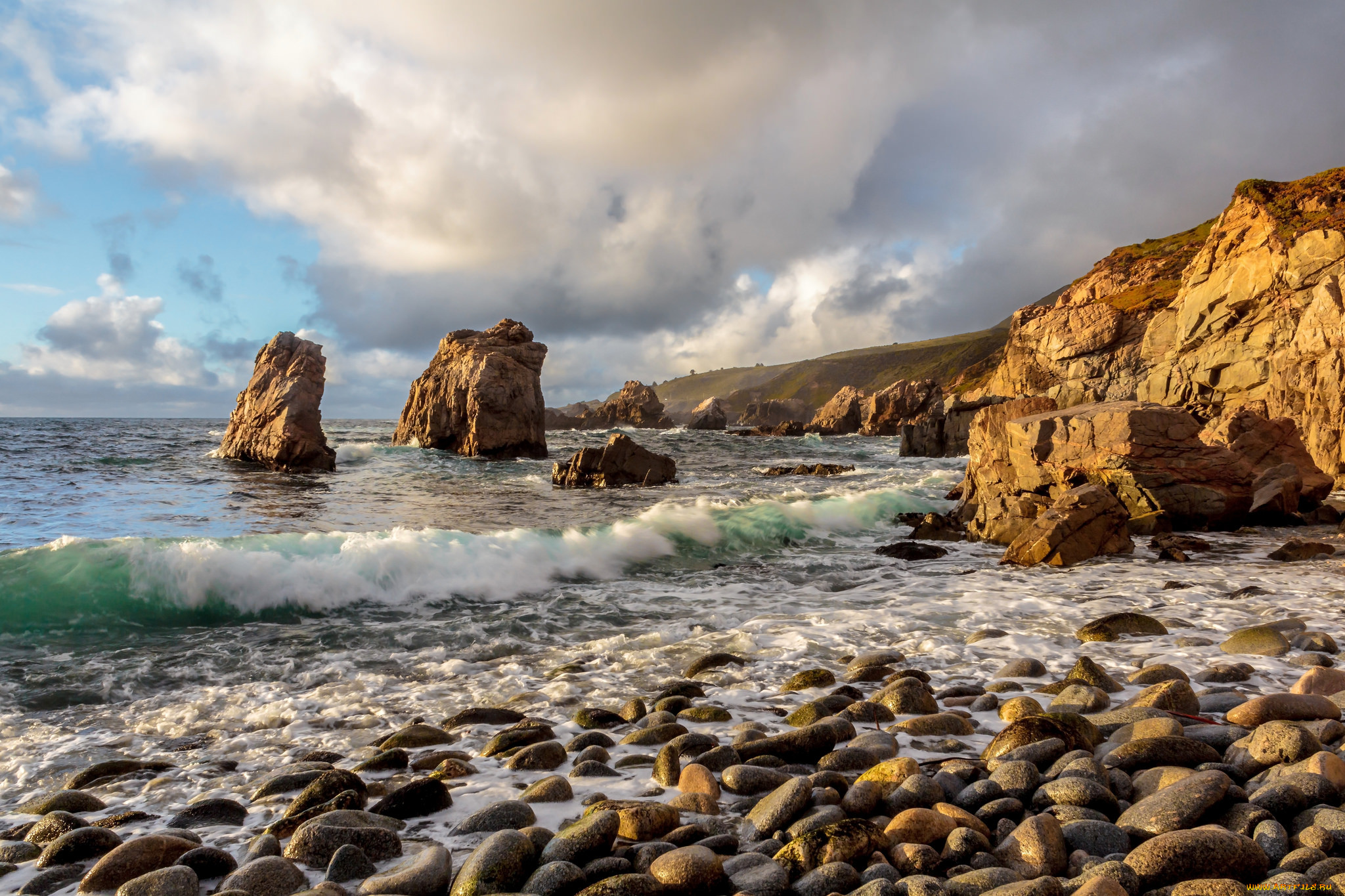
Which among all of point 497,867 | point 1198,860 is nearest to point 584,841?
point 497,867

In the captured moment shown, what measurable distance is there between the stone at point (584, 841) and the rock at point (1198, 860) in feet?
7.71

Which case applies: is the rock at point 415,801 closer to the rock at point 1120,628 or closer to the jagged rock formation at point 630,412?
the rock at point 1120,628

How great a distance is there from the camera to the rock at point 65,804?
4289mm

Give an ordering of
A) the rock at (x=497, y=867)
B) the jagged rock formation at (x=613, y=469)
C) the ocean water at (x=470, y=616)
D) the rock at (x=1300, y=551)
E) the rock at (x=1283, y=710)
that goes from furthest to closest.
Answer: the jagged rock formation at (x=613, y=469) → the rock at (x=1300, y=551) → the ocean water at (x=470, y=616) → the rock at (x=1283, y=710) → the rock at (x=497, y=867)

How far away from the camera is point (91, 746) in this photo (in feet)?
17.5

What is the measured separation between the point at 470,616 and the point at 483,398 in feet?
118

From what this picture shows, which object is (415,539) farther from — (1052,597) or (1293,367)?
(1293,367)

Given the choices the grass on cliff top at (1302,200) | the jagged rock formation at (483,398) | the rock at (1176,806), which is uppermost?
the grass on cliff top at (1302,200)

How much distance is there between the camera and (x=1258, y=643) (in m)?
6.51

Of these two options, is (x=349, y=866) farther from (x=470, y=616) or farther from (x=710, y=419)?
(x=710, y=419)

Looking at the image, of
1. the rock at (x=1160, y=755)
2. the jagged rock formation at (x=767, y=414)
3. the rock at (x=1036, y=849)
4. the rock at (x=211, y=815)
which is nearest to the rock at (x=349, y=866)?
the rock at (x=211, y=815)

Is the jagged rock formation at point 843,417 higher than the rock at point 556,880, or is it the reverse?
the jagged rock formation at point 843,417

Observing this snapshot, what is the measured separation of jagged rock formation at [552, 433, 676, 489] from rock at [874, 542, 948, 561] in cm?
1530

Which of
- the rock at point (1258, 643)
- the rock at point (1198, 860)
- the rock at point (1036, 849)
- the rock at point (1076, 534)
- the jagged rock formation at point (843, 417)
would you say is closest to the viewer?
the rock at point (1198, 860)
